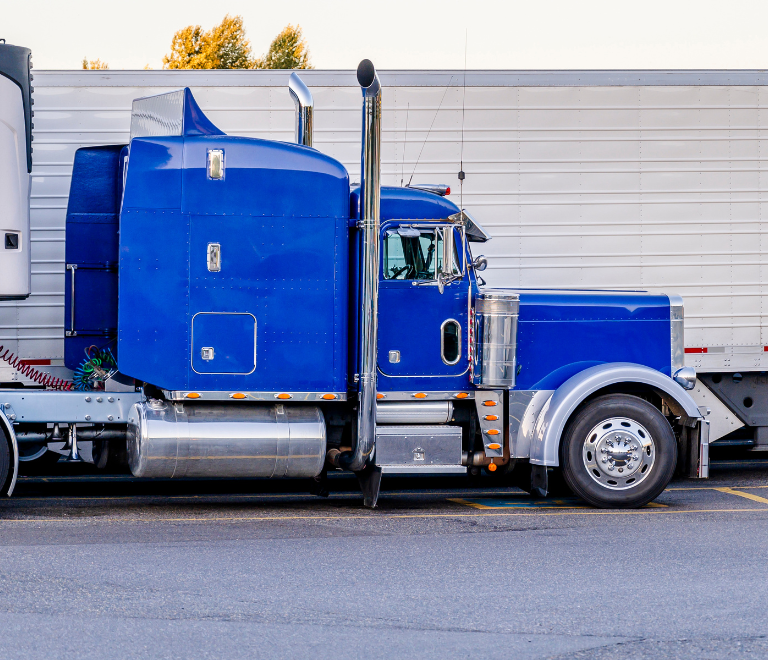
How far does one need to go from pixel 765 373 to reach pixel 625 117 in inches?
119

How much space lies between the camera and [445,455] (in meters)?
9.08

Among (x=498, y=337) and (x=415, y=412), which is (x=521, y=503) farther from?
(x=498, y=337)

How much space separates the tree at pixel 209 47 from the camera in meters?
39.5

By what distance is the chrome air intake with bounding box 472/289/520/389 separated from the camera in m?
9.09

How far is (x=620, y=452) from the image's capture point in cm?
926

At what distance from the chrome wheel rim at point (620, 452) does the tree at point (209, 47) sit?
32.4 metres

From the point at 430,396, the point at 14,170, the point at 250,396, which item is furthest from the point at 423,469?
the point at 14,170

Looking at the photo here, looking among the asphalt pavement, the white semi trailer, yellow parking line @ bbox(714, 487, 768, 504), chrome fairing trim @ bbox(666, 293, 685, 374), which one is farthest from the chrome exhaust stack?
yellow parking line @ bbox(714, 487, 768, 504)

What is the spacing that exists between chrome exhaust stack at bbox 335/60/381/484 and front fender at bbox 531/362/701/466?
1430mm

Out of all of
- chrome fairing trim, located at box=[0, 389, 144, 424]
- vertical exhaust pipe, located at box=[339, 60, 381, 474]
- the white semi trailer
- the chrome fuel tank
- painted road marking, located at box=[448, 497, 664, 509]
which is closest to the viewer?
the chrome fuel tank

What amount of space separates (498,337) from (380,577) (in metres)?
2.92

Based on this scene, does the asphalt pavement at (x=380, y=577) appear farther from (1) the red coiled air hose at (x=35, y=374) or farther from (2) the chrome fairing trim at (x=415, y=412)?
(1) the red coiled air hose at (x=35, y=374)

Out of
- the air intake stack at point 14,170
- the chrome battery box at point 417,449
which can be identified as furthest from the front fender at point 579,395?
the air intake stack at point 14,170

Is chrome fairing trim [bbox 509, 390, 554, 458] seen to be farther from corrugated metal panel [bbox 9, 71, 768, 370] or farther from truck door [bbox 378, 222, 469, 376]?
corrugated metal panel [bbox 9, 71, 768, 370]
